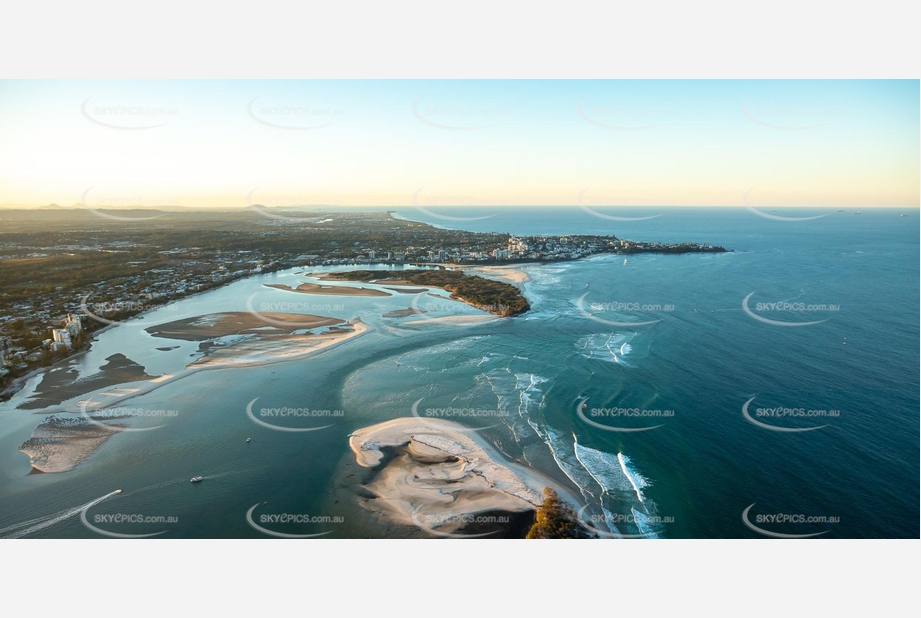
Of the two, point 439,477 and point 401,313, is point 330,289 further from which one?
point 439,477

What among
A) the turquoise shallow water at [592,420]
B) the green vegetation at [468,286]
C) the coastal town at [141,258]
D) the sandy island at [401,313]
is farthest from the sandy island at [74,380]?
the green vegetation at [468,286]

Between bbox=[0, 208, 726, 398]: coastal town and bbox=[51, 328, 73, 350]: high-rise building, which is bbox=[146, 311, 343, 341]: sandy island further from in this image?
bbox=[0, 208, 726, 398]: coastal town

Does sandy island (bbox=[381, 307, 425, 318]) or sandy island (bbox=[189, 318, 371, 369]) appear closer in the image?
sandy island (bbox=[189, 318, 371, 369])

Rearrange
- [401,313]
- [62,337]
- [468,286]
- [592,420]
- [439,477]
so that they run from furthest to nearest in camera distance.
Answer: [468,286], [401,313], [62,337], [592,420], [439,477]

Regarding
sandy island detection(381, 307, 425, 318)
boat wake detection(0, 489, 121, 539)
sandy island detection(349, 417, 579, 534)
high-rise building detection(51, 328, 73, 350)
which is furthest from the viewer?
sandy island detection(381, 307, 425, 318)

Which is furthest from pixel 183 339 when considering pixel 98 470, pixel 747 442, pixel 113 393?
pixel 747 442

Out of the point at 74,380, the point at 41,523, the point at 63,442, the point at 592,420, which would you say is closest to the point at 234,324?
the point at 74,380

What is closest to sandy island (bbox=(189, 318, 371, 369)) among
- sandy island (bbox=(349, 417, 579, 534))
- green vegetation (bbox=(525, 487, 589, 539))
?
sandy island (bbox=(349, 417, 579, 534))
